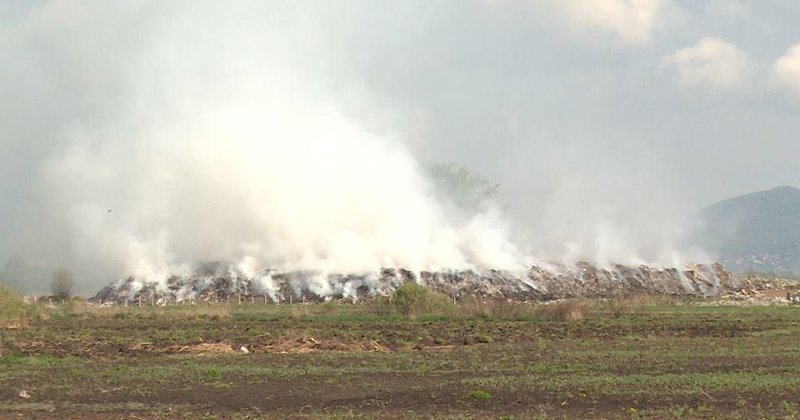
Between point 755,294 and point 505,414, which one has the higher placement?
point 755,294

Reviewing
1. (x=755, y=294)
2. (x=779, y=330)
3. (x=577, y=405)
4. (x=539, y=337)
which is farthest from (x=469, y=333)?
(x=755, y=294)

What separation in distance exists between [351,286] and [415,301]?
3755 cm

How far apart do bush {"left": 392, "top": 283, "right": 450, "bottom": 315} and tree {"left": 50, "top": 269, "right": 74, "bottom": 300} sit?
55.7m

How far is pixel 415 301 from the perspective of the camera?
64.8 meters

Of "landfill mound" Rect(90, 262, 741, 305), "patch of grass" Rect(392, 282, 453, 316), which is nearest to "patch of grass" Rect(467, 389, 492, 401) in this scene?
"patch of grass" Rect(392, 282, 453, 316)

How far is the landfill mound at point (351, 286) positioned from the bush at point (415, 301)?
3105 cm

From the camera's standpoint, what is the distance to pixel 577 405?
2302 cm

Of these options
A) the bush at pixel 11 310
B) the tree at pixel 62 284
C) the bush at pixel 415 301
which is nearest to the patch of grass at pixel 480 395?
the bush at pixel 415 301

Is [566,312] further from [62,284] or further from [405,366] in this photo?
[62,284]

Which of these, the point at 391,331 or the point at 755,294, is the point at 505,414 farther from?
the point at 755,294

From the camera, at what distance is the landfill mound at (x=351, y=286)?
101m

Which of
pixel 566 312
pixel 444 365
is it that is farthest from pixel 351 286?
pixel 444 365

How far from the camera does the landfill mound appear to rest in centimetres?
10088

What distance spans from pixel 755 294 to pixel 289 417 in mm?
98850
